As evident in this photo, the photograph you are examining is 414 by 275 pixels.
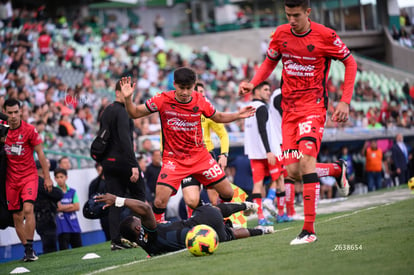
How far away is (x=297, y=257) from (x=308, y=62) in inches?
94.0

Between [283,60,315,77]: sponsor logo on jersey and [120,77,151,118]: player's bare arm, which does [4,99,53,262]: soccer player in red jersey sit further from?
[283,60,315,77]: sponsor logo on jersey

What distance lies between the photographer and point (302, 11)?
771cm

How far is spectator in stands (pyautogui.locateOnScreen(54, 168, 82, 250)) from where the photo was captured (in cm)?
1312

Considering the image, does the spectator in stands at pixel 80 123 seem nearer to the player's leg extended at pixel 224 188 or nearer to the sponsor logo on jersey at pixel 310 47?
the player's leg extended at pixel 224 188

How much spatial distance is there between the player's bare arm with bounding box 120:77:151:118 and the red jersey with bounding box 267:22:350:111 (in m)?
1.67

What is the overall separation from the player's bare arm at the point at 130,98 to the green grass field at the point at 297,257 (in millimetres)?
1674

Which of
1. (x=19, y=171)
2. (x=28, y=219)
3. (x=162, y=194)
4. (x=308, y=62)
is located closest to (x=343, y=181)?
(x=308, y=62)

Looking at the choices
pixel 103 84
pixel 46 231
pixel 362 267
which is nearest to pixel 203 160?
pixel 362 267

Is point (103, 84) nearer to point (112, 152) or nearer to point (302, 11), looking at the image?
point (112, 152)

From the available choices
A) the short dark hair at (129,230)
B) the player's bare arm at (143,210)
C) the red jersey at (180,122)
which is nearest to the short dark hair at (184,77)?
the red jersey at (180,122)

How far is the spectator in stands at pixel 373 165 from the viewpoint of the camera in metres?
24.8

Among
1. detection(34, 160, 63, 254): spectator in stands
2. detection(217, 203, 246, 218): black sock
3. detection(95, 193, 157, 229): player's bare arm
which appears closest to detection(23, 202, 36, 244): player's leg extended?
detection(34, 160, 63, 254): spectator in stands

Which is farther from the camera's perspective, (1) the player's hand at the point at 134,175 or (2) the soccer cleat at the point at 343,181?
(1) the player's hand at the point at 134,175

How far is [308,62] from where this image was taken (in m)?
7.87
